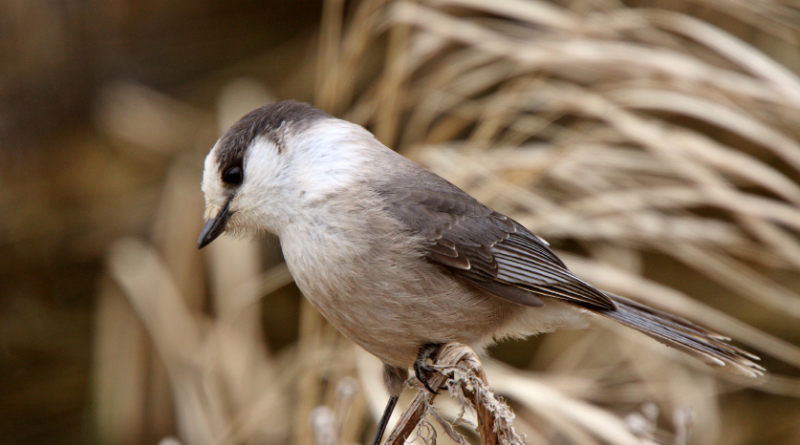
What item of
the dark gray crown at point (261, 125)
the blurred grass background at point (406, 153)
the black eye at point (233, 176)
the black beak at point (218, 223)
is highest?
the dark gray crown at point (261, 125)

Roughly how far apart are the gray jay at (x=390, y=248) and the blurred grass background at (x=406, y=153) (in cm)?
24

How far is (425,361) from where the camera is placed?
4.39 feet

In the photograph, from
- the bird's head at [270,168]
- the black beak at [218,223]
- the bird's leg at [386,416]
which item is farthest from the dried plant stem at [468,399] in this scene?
the black beak at [218,223]

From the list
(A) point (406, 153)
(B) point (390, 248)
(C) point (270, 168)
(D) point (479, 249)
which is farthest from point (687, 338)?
(A) point (406, 153)

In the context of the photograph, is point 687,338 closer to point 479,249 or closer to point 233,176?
point 479,249

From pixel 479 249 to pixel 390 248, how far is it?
0.24 meters

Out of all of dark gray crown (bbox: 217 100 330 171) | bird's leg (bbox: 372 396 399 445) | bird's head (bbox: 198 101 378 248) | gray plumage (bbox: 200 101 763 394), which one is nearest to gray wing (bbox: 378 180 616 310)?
gray plumage (bbox: 200 101 763 394)

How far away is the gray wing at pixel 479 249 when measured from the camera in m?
1.38

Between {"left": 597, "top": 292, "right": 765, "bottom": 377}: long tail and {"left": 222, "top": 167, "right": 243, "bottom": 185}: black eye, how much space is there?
2.90 ft

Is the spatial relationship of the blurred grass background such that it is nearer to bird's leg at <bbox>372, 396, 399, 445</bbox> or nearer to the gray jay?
bird's leg at <bbox>372, 396, 399, 445</bbox>

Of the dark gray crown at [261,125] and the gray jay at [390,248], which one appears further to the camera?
the dark gray crown at [261,125]

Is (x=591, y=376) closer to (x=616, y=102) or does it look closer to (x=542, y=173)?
(x=542, y=173)

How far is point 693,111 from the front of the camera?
2.19 metres

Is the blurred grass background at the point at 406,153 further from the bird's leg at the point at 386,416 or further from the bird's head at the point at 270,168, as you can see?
the bird's head at the point at 270,168
